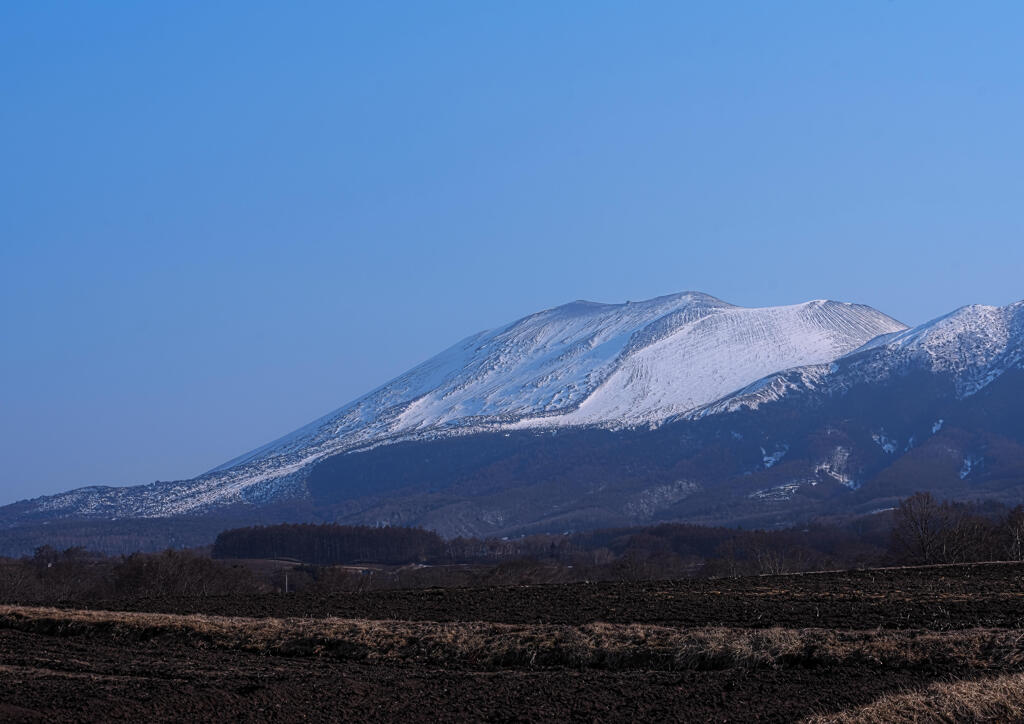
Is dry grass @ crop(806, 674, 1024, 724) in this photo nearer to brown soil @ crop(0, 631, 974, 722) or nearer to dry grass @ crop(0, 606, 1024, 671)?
brown soil @ crop(0, 631, 974, 722)

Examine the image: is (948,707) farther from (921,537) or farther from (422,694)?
(921,537)

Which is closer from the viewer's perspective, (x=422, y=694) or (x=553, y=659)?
(x=422, y=694)

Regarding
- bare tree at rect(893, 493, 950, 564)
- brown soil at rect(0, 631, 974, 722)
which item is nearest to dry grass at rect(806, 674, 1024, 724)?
brown soil at rect(0, 631, 974, 722)

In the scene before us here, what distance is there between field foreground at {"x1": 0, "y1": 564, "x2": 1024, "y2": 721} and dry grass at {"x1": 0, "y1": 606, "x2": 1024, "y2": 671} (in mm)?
48

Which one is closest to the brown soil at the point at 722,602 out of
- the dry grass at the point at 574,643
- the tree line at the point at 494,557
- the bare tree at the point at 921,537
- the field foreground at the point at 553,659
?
the field foreground at the point at 553,659

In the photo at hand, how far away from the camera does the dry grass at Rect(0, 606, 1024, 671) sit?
20.1 metres

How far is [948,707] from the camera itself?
1523 cm

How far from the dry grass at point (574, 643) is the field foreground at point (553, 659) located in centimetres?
5

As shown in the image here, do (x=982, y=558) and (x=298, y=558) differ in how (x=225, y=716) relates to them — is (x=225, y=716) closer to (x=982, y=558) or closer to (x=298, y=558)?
(x=982, y=558)

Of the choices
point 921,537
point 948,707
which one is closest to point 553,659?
point 948,707

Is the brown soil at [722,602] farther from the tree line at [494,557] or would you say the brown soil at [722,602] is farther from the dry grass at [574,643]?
the tree line at [494,557]

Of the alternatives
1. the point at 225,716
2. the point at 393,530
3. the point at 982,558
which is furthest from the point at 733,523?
the point at 225,716

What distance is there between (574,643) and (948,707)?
28.2 ft

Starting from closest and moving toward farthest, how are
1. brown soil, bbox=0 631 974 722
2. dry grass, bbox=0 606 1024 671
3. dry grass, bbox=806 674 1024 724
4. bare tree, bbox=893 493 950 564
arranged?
dry grass, bbox=806 674 1024 724 < brown soil, bbox=0 631 974 722 < dry grass, bbox=0 606 1024 671 < bare tree, bbox=893 493 950 564
